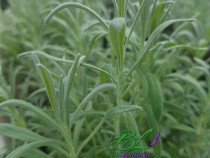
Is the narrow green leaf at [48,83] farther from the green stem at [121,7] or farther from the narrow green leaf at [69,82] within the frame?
the green stem at [121,7]

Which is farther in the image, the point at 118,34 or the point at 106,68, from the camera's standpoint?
the point at 106,68

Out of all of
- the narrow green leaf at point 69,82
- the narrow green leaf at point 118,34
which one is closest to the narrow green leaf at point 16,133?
the narrow green leaf at point 69,82

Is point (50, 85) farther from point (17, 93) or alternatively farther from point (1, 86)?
point (17, 93)

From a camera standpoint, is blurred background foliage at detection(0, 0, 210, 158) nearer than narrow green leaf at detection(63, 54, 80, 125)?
No

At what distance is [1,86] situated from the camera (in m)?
0.68

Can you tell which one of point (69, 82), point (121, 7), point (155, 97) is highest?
point (121, 7)

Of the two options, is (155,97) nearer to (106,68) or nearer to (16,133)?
(106,68)

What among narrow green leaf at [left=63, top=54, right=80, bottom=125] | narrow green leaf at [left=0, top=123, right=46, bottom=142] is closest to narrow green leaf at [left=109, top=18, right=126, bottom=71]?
narrow green leaf at [left=63, top=54, right=80, bottom=125]

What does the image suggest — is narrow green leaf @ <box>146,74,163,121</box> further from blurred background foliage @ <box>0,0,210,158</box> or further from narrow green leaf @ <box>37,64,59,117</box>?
narrow green leaf @ <box>37,64,59,117</box>

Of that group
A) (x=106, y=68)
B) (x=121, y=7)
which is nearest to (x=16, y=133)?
(x=106, y=68)

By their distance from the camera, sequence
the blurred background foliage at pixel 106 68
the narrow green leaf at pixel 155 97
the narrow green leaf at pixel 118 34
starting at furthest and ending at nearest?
1. the blurred background foliage at pixel 106 68
2. the narrow green leaf at pixel 155 97
3. the narrow green leaf at pixel 118 34

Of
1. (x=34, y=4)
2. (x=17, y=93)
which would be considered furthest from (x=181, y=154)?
(x=34, y=4)

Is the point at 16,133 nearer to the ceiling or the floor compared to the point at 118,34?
nearer to the floor

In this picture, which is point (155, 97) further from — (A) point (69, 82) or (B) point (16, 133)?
(B) point (16, 133)
